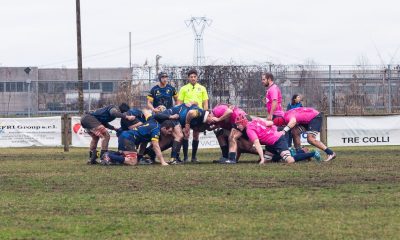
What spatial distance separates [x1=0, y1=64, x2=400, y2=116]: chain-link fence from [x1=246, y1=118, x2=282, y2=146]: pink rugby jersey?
51.4 feet

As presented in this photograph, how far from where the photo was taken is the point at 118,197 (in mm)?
13344

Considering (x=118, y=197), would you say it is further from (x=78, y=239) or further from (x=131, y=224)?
(x=78, y=239)

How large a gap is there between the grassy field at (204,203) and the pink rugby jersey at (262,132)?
1.37 metres

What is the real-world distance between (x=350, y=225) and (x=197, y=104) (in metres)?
12.3

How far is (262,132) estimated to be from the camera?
68.1 ft

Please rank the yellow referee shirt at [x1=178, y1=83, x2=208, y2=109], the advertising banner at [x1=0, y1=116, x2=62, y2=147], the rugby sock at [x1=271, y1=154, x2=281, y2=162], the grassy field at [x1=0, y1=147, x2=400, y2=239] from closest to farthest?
the grassy field at [x1=0, y1=147, x2=400, y2=239] → the rugby sock at [x1=271, y1=154, x2=281, y2=162] → the yellow referee shirt at [x1=178, y1=83, x2=208, y2=109] → the advertising banner at [x1=0, y1=116, x2=62, y2=147]

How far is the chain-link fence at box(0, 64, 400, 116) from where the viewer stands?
125 ft

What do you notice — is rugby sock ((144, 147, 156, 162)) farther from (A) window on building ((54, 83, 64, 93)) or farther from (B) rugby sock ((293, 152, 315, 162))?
(A) window on building ((54, 83, 64, 93))

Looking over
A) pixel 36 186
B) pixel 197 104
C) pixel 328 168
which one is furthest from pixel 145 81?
pixel 36 186

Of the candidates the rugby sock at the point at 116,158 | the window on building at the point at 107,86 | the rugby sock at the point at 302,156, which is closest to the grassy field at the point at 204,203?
the rugby sock at the point at 116,158

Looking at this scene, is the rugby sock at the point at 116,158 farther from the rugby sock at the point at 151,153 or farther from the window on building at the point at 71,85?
the window on building at the point at 71,85

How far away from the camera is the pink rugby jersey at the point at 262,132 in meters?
20.7

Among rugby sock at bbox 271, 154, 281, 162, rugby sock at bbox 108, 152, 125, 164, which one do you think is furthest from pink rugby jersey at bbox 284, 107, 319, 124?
rugby sock at bbox 108, 152, 125, 164

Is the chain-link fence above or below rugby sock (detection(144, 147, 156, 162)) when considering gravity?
above
